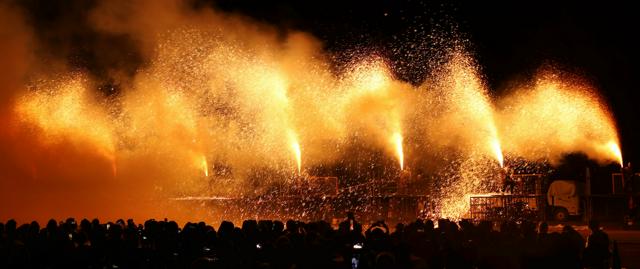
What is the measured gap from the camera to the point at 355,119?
92.5ft

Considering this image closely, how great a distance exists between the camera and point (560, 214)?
2475 centimetres

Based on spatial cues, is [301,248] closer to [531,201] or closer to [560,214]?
[531,201]

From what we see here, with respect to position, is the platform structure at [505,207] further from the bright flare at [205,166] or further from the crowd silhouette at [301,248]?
the bright flare at [205,166]

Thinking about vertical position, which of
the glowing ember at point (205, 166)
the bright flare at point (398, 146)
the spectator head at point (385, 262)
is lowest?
the spectator head at point (385, 262)

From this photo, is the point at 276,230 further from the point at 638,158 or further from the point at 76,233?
the point at 638,158

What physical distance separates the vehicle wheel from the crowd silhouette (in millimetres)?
14581

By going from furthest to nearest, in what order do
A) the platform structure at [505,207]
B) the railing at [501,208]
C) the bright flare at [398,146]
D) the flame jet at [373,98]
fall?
the bright flare at [398,146] → the flame jet at [373,98] → the railing at [501,208] → the platform structure at [505,207]

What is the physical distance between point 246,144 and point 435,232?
61.0ft

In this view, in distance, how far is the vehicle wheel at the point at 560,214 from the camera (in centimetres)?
2448

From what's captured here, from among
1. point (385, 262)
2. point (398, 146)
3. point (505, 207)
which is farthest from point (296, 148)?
point (385, 262)

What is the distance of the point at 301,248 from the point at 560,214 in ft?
59.5

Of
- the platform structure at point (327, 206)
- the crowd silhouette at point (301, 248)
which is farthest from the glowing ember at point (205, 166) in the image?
the crowd silhouette at point (301, 248)

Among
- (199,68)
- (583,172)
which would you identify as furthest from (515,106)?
(199,68)

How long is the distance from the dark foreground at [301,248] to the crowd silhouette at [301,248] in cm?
1
